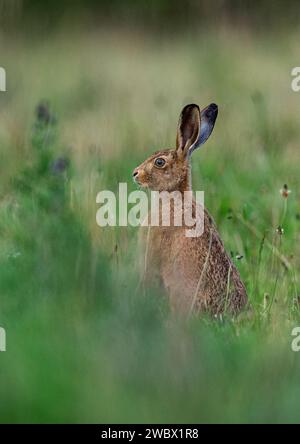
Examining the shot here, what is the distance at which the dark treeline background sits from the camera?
37.9ft

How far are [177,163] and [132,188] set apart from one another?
0.68 meters

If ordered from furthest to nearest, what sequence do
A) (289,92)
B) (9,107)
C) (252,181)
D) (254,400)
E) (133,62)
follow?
(133,62)
(289,92)
(9,107)
(252,181)
(254,400)

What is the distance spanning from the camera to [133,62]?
11.3 metres

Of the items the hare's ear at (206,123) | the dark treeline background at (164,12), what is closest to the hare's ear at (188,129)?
the hare's ear at (206,123)

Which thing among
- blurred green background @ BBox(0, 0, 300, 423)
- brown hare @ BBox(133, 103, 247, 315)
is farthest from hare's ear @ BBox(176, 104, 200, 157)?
blurred green background @ BBox(0, 0, 300, 423)

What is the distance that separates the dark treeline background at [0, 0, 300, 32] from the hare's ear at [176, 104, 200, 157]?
4799mm

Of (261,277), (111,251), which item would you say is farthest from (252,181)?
(111,251)

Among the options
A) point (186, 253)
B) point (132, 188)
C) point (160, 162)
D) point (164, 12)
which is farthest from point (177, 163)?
point (164, 12)

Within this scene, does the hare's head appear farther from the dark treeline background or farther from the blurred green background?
the dark treeline background

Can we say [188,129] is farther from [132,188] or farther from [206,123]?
[132,188]

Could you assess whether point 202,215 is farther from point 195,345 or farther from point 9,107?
point 9,107

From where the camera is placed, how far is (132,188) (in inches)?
248

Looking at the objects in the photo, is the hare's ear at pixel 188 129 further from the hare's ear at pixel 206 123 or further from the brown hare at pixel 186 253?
the hare's ear at pixel 206 123

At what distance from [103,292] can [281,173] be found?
14.3ft
